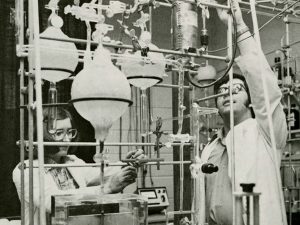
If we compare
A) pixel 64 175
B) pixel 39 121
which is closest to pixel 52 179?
pixel 64 175

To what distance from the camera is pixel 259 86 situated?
1957 mm

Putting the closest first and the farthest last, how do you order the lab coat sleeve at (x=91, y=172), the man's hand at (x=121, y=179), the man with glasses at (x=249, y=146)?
the man's hand at (x=121, y=179), the man with glasses at (x=249, y=146), the lab coat sleeve at (x=91, y=172)

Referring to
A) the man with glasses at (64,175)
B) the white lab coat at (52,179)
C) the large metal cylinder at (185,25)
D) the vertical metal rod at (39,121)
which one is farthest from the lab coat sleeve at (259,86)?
the vertical metal rod at (39,121)

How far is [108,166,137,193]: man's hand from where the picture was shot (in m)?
1.78

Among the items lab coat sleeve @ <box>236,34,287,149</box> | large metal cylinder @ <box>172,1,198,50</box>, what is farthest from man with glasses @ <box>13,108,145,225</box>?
lab coat sleeve @ <box>236,34,287,149</box>

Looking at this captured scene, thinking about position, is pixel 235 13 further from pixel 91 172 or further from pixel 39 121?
pixel 91 172

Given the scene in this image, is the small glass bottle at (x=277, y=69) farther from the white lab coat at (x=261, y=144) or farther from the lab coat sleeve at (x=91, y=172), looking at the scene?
the lab coat sleeve at (x=91, y=172)

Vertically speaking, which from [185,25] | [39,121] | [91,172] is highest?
[185,25]

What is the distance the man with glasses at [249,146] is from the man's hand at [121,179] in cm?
46

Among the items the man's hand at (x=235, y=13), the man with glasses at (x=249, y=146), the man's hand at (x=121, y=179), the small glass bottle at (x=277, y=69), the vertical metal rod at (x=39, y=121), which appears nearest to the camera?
the vertical metal rod at (x=39, y=121)

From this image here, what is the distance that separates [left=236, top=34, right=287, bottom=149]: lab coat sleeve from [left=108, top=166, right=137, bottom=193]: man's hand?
2.23ft

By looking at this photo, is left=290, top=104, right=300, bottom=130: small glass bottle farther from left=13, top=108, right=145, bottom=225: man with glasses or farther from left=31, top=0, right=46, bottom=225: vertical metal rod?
left=31, top=0, right=46, bottom=225: vertical metal rod

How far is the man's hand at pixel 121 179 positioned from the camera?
1.78 metres

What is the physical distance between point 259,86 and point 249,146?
333 millimetres
